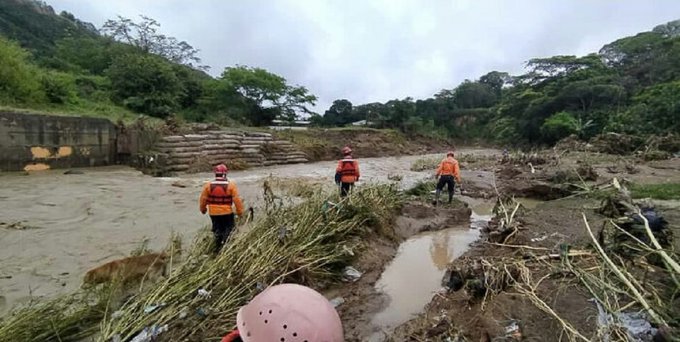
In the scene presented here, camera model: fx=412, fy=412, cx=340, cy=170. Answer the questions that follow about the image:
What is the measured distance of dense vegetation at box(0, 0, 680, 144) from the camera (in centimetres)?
2212

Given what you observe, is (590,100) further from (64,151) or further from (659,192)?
(64,151)

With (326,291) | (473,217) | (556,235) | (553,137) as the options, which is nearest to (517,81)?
(553,137)

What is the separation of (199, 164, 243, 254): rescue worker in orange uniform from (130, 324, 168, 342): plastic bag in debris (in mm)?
2635

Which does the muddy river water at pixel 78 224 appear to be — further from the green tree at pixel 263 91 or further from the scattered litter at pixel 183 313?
the green tree at pixel 263 91

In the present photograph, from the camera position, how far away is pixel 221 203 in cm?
616

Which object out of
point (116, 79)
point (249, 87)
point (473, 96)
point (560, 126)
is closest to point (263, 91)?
point (249, 87)

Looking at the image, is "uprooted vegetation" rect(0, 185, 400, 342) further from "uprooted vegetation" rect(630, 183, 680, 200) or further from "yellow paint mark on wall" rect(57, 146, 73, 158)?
"yellow paint mark on wall" rect(57, 146, 73, 158)

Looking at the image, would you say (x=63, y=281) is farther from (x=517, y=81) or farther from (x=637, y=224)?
(x=517, y=81)

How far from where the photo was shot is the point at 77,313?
3857 millimetres

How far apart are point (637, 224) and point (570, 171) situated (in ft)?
40.7

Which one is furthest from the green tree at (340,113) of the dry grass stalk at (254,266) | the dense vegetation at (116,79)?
the dry grass stalk at (254,266)

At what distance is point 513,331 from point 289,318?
8.23ft

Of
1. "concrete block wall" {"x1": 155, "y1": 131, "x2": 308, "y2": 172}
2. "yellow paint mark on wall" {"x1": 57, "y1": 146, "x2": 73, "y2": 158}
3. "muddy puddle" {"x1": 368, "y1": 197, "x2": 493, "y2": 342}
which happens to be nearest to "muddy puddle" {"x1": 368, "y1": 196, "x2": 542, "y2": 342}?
"muddy puddle" {"x1": 368, "y1": 197, "x2": 493, "y2": 342}

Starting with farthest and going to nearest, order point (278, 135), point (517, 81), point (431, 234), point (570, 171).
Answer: point (517, 81) → point (278, 135) → point (570, 171) → point (431, 234)
